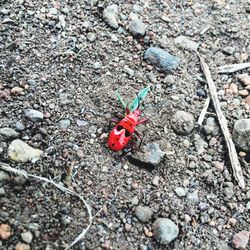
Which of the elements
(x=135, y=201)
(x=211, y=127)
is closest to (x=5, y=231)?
(x=135, y=201)

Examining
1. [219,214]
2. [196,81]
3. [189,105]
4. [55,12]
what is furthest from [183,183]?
[55,12]

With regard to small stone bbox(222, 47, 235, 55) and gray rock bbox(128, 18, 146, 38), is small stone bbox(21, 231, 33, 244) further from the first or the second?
small stone bbox(222, 47, 235, 55)

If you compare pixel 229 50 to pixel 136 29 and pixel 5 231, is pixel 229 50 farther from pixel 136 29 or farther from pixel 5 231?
pixel 5 231

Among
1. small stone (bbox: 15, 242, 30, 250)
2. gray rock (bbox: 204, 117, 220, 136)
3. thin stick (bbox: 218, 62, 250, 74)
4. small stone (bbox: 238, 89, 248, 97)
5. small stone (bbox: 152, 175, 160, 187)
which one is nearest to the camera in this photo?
small stone (bbox: 15, 242, 30, 250)

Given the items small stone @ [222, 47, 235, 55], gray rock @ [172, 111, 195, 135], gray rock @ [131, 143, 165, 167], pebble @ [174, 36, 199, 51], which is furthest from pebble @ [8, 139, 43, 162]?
Result: small stone @ [222, 47, 235, 55]

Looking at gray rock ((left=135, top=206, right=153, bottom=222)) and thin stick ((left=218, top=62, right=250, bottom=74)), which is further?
thin stick ((left=218, top=62, right=250, bottom=74))

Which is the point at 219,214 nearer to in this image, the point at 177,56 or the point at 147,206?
the point at 147,206
